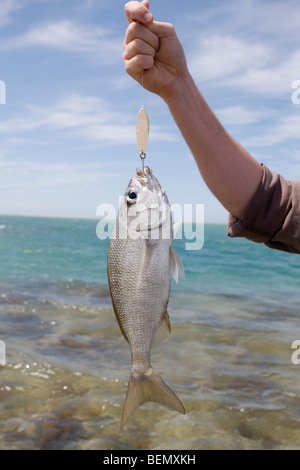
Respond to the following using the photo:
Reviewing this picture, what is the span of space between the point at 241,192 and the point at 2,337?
8.32m

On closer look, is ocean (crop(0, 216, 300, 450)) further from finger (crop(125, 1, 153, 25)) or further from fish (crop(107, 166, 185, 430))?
finger (crop(125, 1, 153, 25))

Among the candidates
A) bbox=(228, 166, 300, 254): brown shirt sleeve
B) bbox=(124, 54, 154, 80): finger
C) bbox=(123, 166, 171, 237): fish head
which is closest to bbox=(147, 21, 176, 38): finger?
bbox=(124, 54, 154, 80): finger

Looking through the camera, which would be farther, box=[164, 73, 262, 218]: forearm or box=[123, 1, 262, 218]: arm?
box=[164, 73, 262, 218]: forearm

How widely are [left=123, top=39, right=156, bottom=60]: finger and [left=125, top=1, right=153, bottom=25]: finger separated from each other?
4.4 inches

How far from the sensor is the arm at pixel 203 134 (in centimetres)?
274

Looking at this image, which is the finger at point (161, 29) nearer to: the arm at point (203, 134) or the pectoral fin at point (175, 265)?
the arm at point (203, 134)

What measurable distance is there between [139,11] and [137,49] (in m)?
0.19

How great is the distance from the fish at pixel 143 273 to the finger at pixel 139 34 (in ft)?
2.66

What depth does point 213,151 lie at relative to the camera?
2.93 meters

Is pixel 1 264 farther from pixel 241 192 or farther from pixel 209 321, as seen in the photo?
pixel 241 192

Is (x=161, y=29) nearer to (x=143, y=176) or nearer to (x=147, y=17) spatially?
(x=147, y=17)

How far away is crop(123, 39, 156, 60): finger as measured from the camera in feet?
8.11

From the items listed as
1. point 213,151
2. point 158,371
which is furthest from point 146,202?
point 158,371
